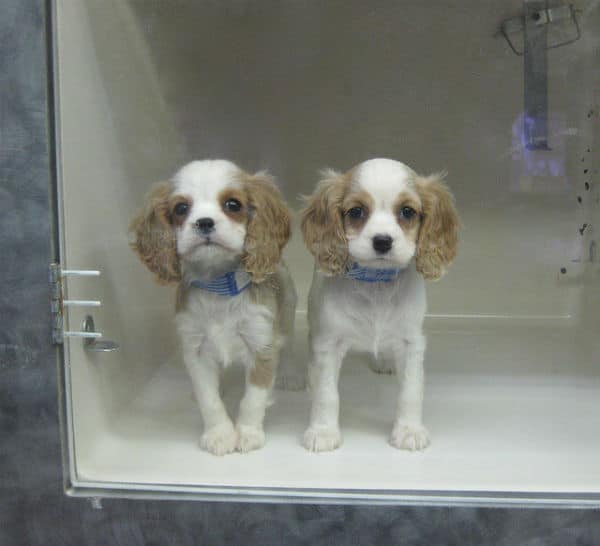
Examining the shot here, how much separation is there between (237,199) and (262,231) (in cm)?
8

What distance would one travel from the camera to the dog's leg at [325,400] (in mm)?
1317

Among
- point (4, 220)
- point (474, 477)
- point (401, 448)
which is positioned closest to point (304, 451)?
point (401, 448)

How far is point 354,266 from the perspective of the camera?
130cm

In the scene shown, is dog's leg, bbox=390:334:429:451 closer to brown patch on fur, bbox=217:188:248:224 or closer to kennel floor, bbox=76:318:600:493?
kennel floor, bbox=76:318:600:493

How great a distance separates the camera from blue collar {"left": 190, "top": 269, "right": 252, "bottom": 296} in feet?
4.32

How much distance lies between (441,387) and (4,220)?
110 cm

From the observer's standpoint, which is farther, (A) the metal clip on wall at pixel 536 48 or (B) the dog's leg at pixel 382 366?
(B) the dog's leg at pixel 382 366

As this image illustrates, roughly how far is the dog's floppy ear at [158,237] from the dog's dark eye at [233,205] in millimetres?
119

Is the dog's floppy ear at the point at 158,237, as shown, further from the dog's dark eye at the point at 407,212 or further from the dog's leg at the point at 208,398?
the dog's dark eye at the point at 407,212

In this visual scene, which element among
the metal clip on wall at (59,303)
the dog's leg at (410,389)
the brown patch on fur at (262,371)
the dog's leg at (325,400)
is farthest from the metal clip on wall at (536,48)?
the metal clip on wall at (59,303)

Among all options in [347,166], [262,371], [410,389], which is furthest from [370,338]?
[347,166]

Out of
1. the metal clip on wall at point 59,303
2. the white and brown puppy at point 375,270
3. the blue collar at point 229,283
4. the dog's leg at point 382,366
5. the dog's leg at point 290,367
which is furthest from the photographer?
the dog's leg at point 382,366

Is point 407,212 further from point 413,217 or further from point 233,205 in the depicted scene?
point 233,205

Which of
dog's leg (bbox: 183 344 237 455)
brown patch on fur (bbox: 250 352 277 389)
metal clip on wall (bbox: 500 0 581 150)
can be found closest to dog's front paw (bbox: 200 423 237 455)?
dog's leg (bbox: 183 344 237 455)
